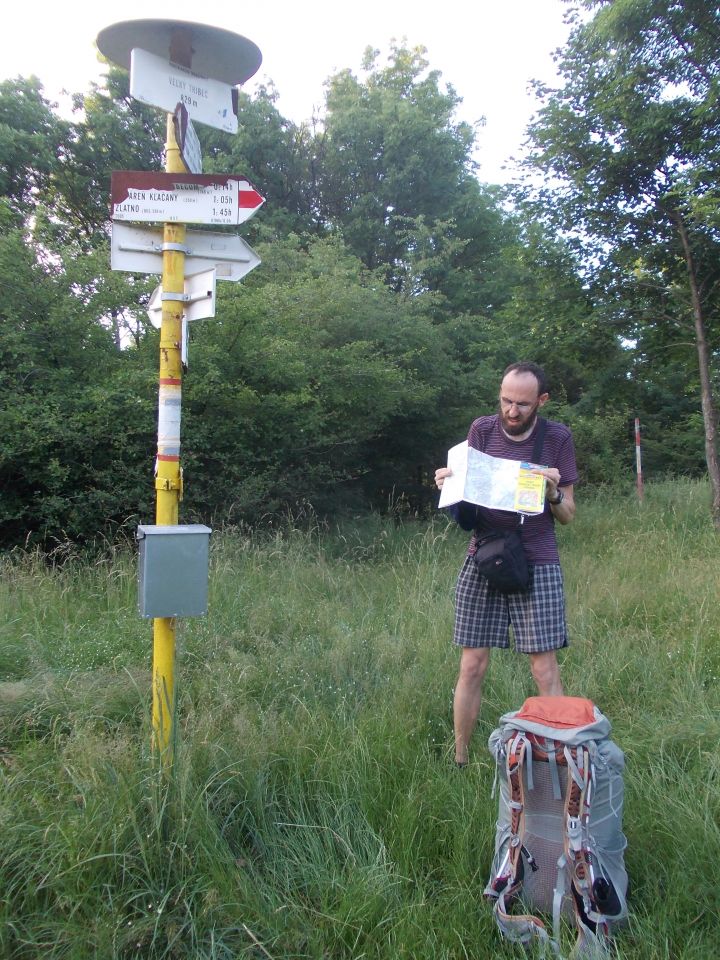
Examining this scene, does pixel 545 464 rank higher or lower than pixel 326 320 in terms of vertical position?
lower

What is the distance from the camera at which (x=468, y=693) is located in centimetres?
310

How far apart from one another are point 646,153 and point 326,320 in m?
4.24

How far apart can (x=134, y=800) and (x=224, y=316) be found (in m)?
5.83

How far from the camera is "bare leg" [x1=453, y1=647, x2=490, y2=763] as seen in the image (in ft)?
10.1

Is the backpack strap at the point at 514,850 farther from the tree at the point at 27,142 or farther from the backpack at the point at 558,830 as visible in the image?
the tree at the point at 27,142

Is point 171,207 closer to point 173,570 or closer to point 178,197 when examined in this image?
point 178,197

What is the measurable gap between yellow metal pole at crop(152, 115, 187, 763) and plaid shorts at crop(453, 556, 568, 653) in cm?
123

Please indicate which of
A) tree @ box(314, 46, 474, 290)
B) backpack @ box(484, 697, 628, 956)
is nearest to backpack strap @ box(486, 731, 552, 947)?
backpack @ box(484, 697, 628, 956)

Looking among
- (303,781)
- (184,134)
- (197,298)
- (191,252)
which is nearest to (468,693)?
(303,781)

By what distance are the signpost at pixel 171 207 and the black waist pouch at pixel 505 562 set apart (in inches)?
50.3

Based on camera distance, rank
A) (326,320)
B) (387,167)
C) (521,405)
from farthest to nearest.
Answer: (387,167)
(326,320)
(521,405)

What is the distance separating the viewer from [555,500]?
2.98 m

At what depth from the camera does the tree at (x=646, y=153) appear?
24.6 feet

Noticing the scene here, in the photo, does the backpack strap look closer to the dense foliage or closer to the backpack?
the backpack
